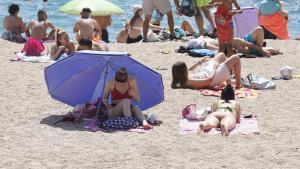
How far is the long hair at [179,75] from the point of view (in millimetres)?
9930

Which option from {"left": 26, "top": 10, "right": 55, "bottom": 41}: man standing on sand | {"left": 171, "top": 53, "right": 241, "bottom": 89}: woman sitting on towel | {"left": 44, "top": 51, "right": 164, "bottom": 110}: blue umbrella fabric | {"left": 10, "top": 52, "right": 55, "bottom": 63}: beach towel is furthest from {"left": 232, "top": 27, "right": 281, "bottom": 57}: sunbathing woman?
{"left": 44, "top": 51, "right": 164, "bottom": 110}: blue umbrella fabric

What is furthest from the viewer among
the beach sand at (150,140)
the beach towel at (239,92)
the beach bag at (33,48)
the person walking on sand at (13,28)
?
the person walking on sand at (13,28)

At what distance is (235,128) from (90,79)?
1639 mm

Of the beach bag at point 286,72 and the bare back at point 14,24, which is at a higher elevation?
the bare back at point 14,24

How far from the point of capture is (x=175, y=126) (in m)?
8.23

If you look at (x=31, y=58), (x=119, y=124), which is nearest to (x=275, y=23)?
(x=31, y=58)

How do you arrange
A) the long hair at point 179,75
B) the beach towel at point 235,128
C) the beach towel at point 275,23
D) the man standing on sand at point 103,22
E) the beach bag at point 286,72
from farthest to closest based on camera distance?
1. the beach towel at point 275,23
2. the man standing on sand at point 103,22
3. the beach bag at point 286,72
4. the long hair at point 179,75
5. the beach towel at point 235,128

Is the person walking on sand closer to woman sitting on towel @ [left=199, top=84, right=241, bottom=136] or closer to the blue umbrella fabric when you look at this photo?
the blue umbrella fabric

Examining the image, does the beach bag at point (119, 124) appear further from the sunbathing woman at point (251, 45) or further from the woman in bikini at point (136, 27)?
the woman in bikini at point (136, 27)

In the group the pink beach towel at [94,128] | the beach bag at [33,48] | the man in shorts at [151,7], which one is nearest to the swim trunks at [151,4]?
the man in shorts at [151,7]

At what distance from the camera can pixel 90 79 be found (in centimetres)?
856

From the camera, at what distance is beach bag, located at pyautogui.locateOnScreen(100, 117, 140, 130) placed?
8016 millimetres

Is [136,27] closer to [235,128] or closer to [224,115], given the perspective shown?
[224,115]

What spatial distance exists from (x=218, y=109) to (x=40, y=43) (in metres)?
5.13
